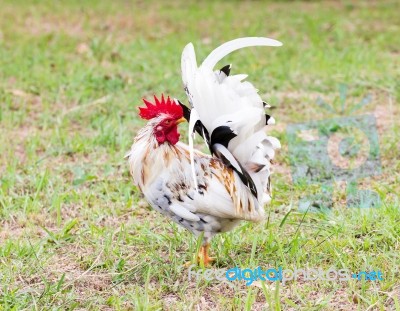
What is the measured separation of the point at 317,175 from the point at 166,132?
170 centimetres

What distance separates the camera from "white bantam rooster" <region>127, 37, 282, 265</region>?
3521 mm

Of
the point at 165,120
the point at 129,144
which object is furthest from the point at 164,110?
the point at 129,144

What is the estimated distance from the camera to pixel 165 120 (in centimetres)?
365

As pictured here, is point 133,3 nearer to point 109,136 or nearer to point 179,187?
point 109,136

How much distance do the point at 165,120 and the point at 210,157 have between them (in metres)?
0.30

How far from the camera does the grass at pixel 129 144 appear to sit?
3.60m
